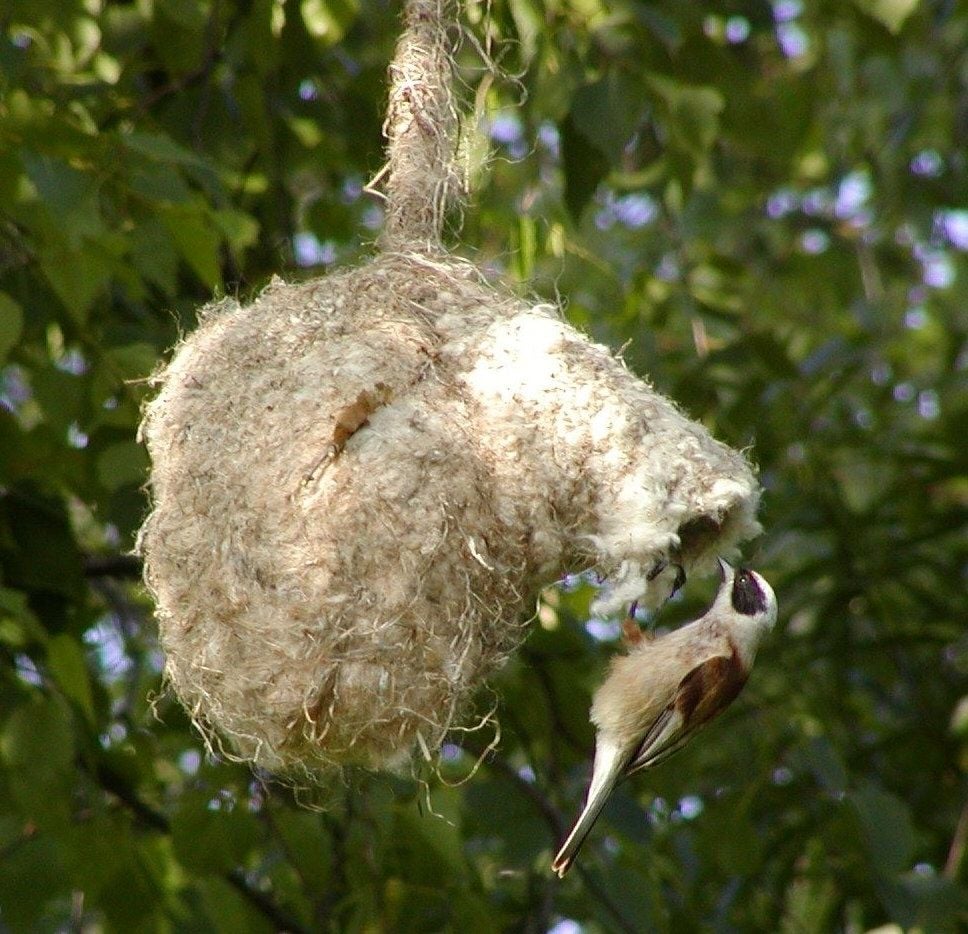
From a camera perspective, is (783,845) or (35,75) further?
(783,845)

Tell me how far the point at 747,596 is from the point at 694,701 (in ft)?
0.64

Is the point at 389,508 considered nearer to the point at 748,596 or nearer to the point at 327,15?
the point at 748,596

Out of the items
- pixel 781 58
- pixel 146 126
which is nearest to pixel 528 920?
pixel 146 126

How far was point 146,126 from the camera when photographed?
341 centimetres

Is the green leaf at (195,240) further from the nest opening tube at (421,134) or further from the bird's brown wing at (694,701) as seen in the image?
the bird's brown wing at (694,701)

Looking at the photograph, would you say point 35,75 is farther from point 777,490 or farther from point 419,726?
point 777,490

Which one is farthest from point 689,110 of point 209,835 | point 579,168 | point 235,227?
point 209,835

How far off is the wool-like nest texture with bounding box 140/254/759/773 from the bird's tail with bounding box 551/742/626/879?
0.72ft

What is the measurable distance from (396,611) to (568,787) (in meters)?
1.64

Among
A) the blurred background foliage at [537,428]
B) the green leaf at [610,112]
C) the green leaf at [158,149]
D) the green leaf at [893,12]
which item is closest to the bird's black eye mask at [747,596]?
the blurred background foliage at [537,428]

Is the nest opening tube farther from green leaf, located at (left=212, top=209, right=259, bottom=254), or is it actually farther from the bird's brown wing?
the bird's brown wing

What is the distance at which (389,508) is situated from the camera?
6.64 feet

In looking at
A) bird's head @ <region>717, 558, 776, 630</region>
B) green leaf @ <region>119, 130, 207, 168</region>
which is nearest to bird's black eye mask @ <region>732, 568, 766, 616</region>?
bird's head @ <region>717, 558, 776, 630</region>

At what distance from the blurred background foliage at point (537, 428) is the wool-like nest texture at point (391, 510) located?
18 centimetres
